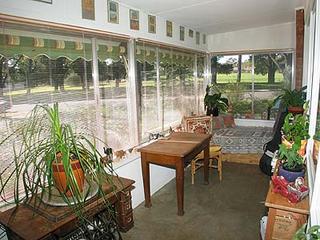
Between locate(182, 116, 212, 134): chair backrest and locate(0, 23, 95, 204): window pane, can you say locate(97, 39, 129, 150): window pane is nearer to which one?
locate(0, 23, 95, 204): window pane

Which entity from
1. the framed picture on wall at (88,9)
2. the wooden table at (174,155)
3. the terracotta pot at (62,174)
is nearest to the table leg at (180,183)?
the wooden table at (174,155)

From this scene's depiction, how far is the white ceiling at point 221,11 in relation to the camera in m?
2.88

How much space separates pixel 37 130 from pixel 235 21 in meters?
3.38

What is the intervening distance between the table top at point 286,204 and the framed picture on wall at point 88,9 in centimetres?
204

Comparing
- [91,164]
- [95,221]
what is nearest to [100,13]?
[91,164]

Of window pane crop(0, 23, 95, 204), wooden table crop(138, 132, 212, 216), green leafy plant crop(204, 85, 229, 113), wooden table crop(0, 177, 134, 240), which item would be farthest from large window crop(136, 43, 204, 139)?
wooden table crop(0, 177, 134, 240)

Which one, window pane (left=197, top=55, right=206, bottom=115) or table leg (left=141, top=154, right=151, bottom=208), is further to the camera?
window pane (left=197, top=55, right=206, bottom=115)

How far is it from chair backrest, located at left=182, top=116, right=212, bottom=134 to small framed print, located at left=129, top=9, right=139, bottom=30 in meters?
1.57

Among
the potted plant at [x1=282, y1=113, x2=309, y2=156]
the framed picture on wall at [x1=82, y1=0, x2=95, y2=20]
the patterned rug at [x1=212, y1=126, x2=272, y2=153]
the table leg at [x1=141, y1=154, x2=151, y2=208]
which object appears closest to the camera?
the potted plant at [x1=282, y1=113, x2=309, y2=156]

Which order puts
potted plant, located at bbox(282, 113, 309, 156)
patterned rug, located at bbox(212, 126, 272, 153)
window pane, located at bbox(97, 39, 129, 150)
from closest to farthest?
potted plant, located at bbox(282, 113, 309, 156), window pane, located at bbox(97, 39, 129, 150), patterned rug, located at bbox(212, 126, 272, 153)

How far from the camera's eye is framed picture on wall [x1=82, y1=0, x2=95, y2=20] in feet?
7.35

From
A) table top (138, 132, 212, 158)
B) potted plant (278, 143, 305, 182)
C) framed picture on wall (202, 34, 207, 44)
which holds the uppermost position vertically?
framed picture on wall (202, 34, 207, 44)

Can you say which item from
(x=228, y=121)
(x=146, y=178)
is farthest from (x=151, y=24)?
(x=228, y=121)

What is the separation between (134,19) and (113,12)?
0.34 metres
